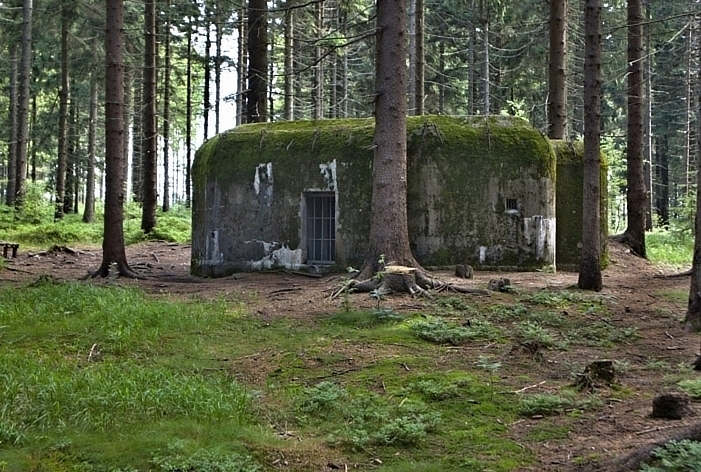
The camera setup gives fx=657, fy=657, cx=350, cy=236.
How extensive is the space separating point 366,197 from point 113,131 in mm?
5122

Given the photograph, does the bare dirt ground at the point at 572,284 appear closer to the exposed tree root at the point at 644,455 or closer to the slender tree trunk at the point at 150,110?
the exposed tree root at the point at 644,455

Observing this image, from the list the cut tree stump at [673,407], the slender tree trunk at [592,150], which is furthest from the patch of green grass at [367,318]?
the slender tree trunk at [592,150]

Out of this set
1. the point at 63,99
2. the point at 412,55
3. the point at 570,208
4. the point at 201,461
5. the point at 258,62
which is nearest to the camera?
the point at 201,461

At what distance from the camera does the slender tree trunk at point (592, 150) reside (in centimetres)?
1044

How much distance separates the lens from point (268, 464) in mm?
4199

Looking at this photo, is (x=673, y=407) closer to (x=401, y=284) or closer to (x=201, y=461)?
(x=201, y=461)

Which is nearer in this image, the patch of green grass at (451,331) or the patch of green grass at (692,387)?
the patch of green grass at (692,387)

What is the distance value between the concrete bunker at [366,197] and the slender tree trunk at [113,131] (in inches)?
87.2

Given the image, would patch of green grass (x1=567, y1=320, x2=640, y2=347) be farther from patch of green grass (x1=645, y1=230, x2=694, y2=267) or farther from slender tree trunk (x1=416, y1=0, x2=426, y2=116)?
slender tree trunk (x1=416, y1=0, x2=426, y2=116)

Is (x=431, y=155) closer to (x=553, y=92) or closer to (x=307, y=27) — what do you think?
(x=553, y=92)

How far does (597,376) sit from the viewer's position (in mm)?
5734

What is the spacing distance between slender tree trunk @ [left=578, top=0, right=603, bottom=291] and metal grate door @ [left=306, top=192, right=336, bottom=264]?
5376 millimetres

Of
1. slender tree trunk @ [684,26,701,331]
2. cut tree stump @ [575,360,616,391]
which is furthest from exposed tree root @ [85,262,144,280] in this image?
slender tree trunk @ [684,26,701,331]

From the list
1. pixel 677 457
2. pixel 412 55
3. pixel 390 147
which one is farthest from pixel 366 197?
pixel 412 55
